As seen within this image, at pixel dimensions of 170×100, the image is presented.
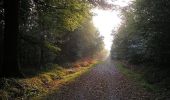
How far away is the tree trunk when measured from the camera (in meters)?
18.7

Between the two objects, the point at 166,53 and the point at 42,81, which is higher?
the point at 166,53

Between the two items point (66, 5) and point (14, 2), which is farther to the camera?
point (66, 5)

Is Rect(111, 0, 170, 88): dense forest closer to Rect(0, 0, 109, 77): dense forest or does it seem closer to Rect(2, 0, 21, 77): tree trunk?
Rect(0, 0, 109, 77): dense forest

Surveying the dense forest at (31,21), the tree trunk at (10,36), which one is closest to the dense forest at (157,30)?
the dense forest at (31,21)

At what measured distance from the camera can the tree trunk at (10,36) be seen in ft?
61.4

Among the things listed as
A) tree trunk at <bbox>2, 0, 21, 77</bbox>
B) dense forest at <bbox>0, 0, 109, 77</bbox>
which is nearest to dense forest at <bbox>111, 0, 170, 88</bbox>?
dense forest at <bbox>0, 0, 109, 77</bbox>

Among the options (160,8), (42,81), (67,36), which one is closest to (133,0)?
(160,8)

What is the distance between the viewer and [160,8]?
63.7ft

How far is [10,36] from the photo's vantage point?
18828 mm

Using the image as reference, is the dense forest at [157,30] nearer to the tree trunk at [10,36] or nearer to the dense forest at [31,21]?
the dense forest at [31,21]

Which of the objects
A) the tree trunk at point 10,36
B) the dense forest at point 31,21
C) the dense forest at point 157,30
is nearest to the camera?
the tree trunk at point 10,36

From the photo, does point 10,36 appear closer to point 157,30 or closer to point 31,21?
point 31,21

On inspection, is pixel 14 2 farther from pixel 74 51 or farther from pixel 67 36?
pixel 74 51

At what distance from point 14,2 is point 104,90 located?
25.0ft
